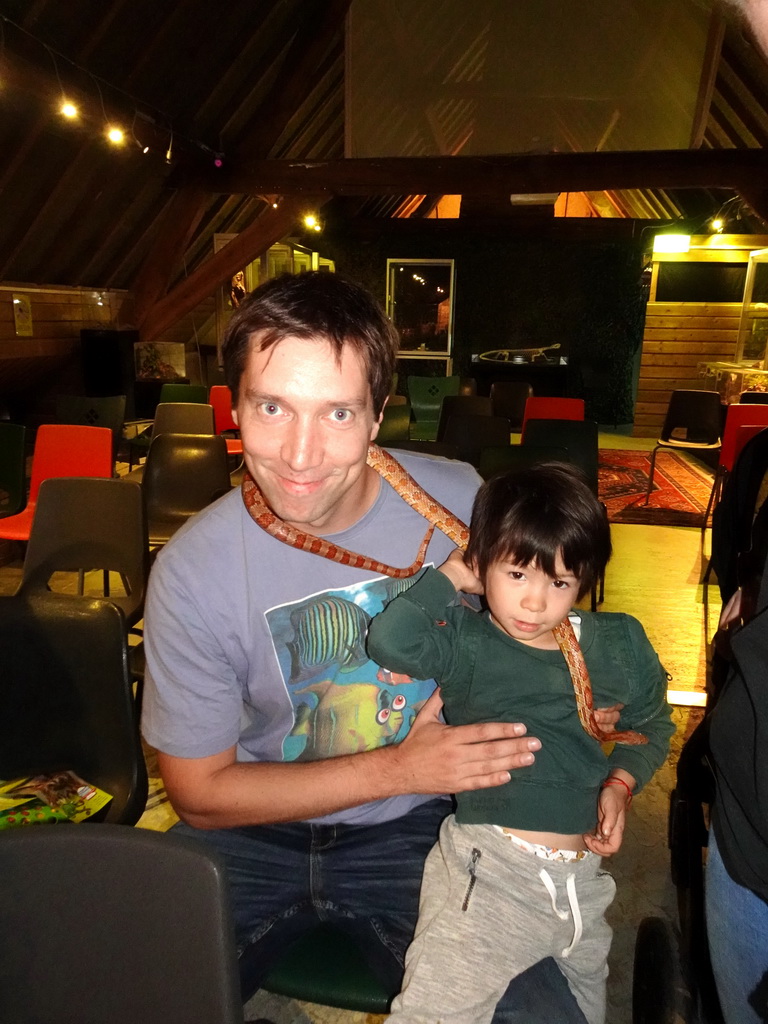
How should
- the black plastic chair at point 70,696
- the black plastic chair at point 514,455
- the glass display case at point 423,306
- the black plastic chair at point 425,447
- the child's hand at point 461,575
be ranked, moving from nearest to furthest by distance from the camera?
the child's hand at point 461,575 < the black plastic chair at point 70,696 < the black plastic chair at point 425,447 < the black plastic chair at point 514,455 < the glass display case at point 423,306

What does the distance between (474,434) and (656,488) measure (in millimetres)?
4150

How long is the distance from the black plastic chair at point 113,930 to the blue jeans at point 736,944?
0.88 meters

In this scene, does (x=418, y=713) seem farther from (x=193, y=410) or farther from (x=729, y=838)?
(x=193, y=410)

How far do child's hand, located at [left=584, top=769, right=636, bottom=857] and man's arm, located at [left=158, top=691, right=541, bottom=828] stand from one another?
7.6 inches

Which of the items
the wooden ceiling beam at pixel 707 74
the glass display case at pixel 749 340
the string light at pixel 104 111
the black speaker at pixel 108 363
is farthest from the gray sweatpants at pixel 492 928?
the glass display case at pixel 749 340

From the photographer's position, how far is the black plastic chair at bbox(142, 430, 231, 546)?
3910 millimetres

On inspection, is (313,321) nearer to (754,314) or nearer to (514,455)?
(514,455)

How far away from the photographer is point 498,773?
45.8 inches

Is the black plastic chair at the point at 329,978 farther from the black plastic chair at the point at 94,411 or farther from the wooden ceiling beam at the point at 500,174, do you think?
the wooden ceiling beam at the point at 500,174

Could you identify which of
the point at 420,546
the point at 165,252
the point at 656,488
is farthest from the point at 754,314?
the point at 420,546

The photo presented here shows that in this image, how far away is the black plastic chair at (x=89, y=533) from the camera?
8.87ft

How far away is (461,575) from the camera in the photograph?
4.35ft

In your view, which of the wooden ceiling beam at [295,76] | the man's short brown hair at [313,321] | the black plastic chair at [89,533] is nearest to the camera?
the man's short brown hair at [313,321]

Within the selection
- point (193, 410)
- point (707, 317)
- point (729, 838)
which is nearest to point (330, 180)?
point (193, 410)
